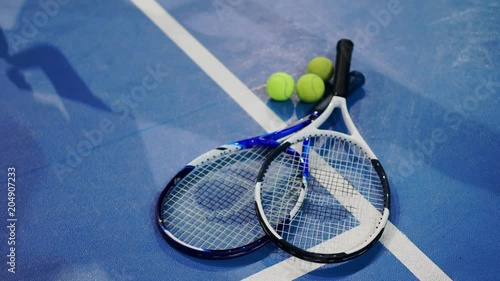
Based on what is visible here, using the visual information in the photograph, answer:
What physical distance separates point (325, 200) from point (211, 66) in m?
1.70

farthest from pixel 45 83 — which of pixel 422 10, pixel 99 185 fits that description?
pixel 422 10

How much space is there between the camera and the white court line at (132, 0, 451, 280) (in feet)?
9.95

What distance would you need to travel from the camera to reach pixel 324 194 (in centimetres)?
339

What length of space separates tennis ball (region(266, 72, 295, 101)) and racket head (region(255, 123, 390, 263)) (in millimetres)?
502

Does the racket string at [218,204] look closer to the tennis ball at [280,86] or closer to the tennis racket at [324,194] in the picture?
the tennis racket at [324,194]

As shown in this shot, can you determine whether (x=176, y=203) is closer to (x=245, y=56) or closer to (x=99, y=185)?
(x=99, y=185)

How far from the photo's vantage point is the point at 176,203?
3.36 m

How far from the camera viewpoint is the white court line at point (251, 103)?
3031 millimetres

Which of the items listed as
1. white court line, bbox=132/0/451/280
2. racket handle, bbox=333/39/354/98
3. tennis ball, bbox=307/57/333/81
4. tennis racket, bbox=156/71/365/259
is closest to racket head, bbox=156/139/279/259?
tennis racket, bbox=156/71/365/259

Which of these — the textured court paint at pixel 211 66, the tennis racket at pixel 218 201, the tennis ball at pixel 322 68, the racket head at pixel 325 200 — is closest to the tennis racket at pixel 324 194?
the racket head at pixel 325 200

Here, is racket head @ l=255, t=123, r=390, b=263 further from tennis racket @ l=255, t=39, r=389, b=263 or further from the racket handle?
the racket handle

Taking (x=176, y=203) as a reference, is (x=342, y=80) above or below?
above

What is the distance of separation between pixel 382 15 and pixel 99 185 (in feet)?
9.91

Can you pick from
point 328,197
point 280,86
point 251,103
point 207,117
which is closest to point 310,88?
point 280,86
